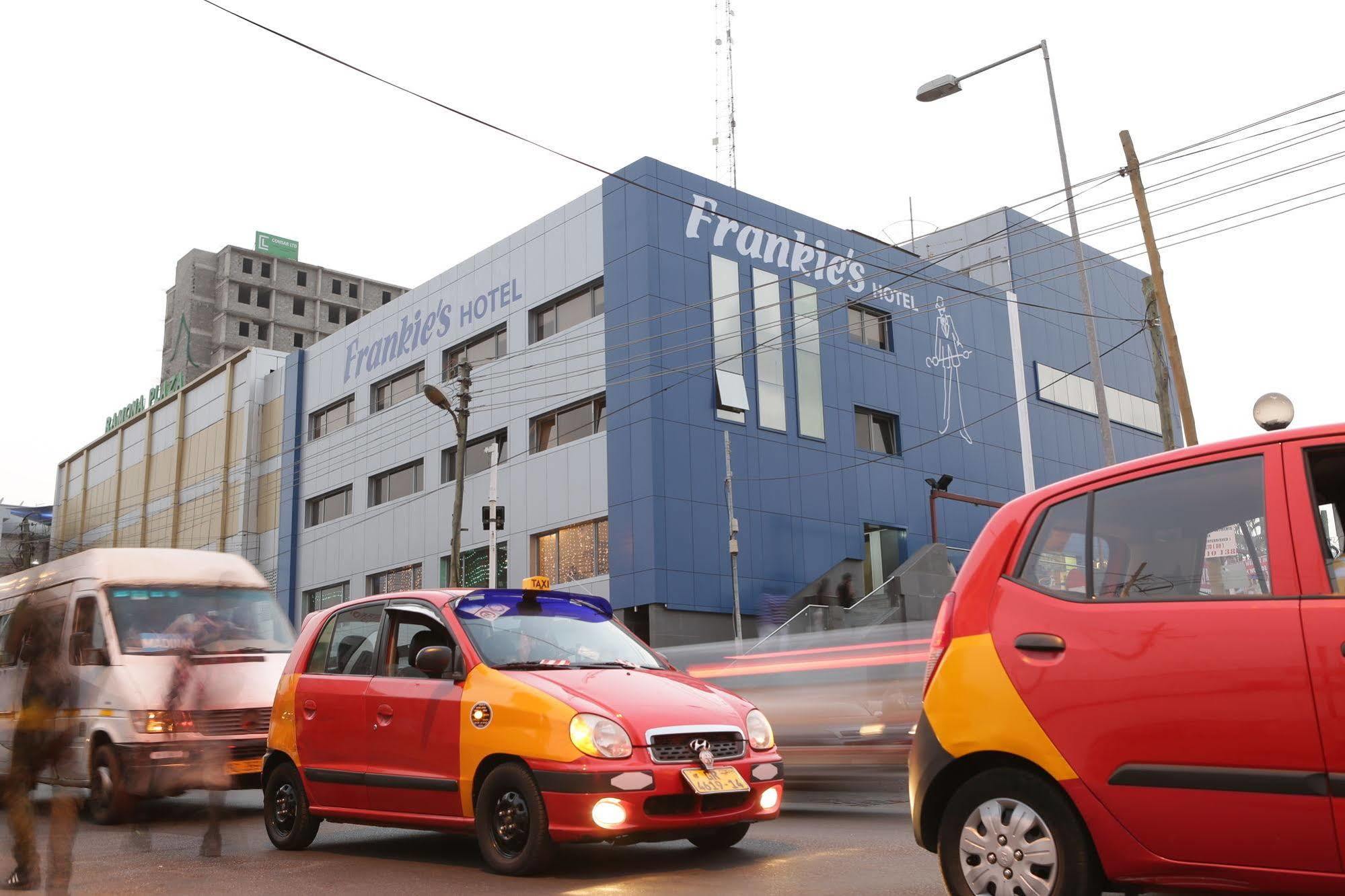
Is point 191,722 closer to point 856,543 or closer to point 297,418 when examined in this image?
point 856,543

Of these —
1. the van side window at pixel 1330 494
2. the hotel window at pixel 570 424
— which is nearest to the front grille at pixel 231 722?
the van side window at pixel 1330 494

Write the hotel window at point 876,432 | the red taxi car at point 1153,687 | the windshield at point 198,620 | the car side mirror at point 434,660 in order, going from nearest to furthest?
the red taxi car at point 1153,687 → the car side mirror at point 434,660 → the windshield at point 198,620 → the hotel window at point 876,432

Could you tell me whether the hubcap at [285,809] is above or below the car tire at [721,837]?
above

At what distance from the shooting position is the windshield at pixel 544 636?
24.2 feet

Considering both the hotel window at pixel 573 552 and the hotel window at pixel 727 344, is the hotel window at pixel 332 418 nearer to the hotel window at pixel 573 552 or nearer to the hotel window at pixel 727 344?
the hotel window at pixel 573 552

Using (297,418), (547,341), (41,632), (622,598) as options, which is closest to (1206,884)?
(41,632)

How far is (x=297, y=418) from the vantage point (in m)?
44.6

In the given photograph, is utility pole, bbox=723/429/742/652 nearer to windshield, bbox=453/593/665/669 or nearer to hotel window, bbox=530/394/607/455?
hotel window, bbox=530/394/607/455

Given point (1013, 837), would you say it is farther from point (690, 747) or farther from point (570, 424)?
Answer: point (570, 424)

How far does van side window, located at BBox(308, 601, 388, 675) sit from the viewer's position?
7.98 m

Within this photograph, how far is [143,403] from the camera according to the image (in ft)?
194

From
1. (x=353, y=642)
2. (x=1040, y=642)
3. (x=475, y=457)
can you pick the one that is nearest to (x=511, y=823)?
(x=353, y=642)

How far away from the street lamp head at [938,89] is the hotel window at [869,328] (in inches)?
711

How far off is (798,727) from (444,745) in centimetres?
407
